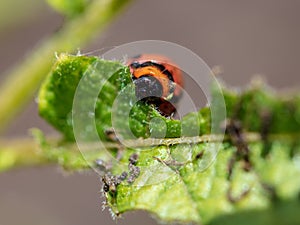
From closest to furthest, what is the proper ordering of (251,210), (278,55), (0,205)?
(251,210), (0,205), (278,55)

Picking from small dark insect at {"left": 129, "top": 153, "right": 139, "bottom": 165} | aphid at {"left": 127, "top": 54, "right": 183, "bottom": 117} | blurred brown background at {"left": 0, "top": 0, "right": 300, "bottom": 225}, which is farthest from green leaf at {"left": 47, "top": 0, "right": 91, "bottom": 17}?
blurred brown background at {"left": 0, "top": 0, "right": 300, "bottom": 225}

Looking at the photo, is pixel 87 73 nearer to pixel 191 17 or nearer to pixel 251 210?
pixel 251 210

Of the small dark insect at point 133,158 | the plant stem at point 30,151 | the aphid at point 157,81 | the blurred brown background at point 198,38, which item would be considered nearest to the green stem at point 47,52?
the plant stem at point 30,151

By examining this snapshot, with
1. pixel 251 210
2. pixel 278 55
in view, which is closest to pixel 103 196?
pixel 251 210

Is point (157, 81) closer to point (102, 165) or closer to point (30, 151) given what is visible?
point (102, 165)

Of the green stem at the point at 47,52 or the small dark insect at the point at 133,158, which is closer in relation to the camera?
the small dark insect at the point at 133,158

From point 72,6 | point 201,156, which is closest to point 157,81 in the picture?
point 201,156

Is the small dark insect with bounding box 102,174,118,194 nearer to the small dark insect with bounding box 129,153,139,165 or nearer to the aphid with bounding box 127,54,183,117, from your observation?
the small dark insect with bounding box 129,153,139,165

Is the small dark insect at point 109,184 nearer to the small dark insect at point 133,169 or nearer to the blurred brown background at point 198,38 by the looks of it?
the small dark insect at point 133,169
